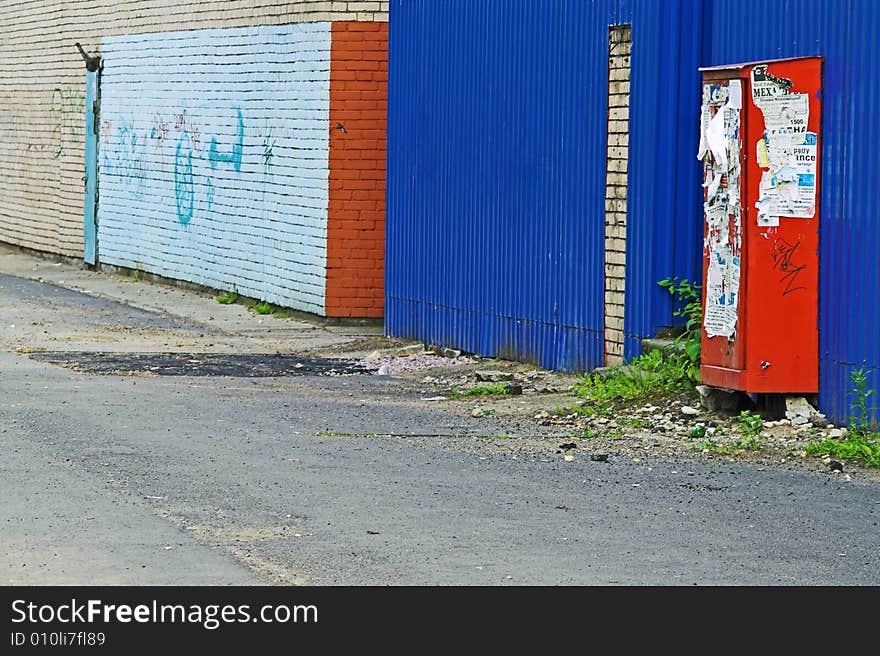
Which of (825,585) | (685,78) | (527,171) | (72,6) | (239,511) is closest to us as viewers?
(825,585)

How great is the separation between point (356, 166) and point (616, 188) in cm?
545

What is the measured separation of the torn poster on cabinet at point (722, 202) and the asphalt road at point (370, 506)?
1480mm

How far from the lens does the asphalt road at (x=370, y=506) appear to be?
6.98m

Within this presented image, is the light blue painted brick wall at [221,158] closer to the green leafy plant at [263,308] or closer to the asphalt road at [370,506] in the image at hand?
the green leafy plant at [263,308]

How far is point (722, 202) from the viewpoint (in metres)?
11.0

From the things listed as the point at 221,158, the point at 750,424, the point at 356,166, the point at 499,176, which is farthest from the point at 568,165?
the point at 221,158

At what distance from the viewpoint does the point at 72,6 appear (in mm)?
26344

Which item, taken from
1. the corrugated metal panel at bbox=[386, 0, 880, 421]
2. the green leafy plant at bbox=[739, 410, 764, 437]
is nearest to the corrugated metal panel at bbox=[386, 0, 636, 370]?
the corrugated metal panel at bbox=[386, 0, 880, 421]

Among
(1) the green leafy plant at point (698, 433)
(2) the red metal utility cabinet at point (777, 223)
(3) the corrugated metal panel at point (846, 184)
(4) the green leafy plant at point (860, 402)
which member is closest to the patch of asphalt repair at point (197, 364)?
(1) the green leafy plant at point (698, 433)

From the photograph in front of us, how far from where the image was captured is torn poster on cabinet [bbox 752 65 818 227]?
10.6 m

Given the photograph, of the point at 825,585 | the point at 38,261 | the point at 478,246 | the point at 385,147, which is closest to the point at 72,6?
the point at 38,261

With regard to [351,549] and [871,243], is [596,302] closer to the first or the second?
[871,243]

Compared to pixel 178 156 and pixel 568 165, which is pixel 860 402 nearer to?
pixel 568 165

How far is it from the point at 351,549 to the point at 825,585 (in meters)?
1.95
